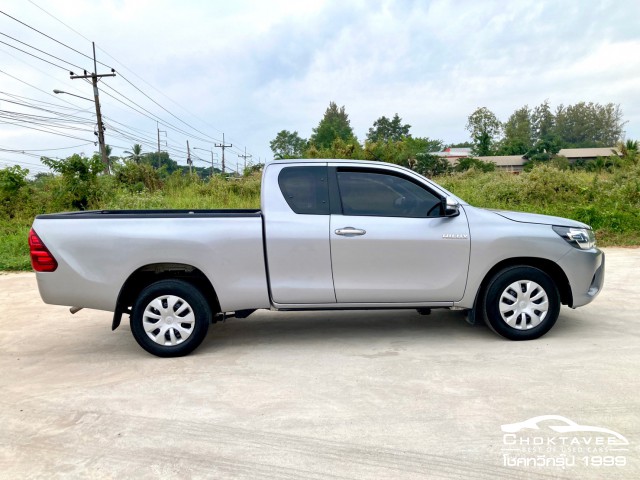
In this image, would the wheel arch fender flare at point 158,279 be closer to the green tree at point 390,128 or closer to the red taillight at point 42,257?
the red taillight at point 42,257

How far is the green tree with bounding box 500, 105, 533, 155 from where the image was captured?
8056cm

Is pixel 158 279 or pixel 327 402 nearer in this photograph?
pixel 327 402

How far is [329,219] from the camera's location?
183 inches

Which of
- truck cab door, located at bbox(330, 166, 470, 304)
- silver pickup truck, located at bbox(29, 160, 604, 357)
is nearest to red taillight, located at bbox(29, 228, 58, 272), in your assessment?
silver pickup truck, located at bbox(29, 160, 604, 357)

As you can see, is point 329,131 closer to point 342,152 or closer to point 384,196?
point 342,152

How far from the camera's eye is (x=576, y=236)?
15.8 feet

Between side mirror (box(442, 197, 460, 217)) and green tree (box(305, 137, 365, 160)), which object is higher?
green tree (box(305, 137, 365, 160))

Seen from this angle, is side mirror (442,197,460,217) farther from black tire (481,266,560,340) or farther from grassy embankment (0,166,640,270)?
grassy embankment (0,166,640,270)

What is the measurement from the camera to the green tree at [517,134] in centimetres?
8056

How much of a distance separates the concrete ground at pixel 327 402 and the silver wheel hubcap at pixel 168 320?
23 centimetres

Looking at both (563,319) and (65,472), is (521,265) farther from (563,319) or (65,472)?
(65,472)

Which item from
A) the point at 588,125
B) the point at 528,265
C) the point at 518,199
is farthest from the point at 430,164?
the point at 588,125

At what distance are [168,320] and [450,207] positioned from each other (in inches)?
111

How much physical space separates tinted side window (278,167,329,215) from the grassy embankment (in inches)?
323
